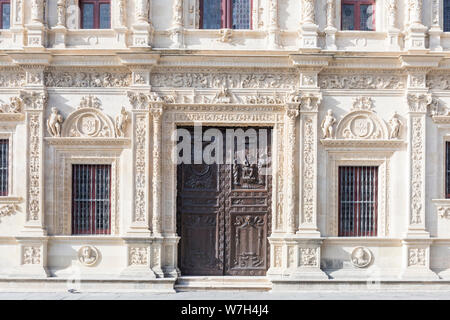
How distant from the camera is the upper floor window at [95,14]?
55.1 ft

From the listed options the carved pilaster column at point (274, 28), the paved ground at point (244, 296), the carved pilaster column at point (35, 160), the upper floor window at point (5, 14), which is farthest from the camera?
the upper floor window at point (5, 14)

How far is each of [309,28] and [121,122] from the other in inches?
205

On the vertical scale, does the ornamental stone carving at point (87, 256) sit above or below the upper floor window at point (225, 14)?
below

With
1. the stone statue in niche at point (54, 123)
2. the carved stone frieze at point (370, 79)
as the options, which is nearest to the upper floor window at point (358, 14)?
the carved stone frieze at point (370, 79)

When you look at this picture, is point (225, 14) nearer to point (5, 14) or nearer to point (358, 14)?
point (358, 14)

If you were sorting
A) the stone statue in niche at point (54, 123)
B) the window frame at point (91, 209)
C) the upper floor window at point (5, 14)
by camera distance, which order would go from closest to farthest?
the stone statue in niche at point (54, 123)
the window frame at point (91, 209)
the upper floor window at point (5, 14)

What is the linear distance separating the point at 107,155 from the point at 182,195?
6.98 ft

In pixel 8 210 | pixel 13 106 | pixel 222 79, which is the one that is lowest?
pixel 8 210

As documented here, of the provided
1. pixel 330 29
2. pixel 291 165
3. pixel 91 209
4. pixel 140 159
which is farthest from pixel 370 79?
pixel 91 209

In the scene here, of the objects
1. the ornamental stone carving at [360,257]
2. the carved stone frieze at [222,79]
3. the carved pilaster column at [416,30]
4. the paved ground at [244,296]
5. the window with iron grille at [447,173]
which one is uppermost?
the carved pilaster column at [416,30]

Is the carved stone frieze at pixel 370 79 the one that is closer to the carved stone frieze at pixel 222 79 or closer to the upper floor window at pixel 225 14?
the carved stone frieze at pixel 222 79

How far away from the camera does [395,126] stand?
53.7 feet

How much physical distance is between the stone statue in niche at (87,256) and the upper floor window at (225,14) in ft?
20.7

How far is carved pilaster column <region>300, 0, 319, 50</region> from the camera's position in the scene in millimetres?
16266
